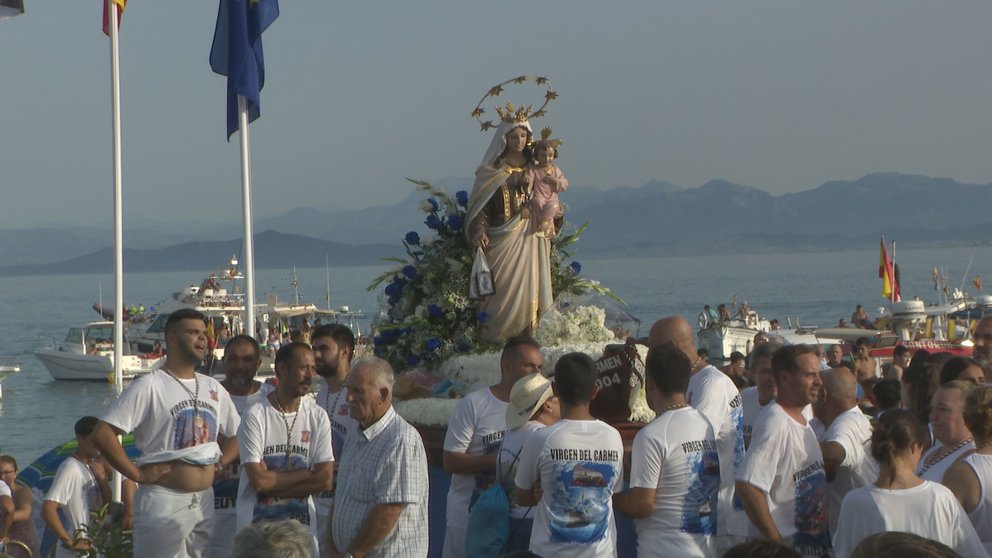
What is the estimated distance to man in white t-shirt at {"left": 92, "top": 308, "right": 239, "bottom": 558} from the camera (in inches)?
265

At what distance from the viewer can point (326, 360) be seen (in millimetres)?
8031

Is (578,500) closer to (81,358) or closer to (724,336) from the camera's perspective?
(724,336)

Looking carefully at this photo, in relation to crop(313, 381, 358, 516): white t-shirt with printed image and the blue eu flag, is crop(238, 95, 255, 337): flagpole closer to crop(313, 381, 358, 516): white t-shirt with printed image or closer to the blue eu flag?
the blue eu flag

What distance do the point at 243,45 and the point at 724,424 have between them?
7.60m

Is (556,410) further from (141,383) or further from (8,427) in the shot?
(8,427)

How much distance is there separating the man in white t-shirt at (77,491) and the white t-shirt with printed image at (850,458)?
4.84 meters

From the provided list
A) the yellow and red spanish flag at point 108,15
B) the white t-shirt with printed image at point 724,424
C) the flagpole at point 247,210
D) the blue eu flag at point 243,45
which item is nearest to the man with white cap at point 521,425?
the white t-shirt with printed image at point 724,424

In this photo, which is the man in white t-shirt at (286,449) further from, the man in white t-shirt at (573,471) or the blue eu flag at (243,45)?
the blue eu flag at (243,45)

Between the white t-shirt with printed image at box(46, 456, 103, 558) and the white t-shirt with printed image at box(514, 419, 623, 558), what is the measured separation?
3.95 metres

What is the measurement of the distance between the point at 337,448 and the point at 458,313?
3.01m

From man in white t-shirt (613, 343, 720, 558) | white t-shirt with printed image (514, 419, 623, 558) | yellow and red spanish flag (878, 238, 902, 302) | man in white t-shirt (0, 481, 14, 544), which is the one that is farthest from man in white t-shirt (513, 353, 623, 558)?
yellow and red spanish flag (878, 238, 902, 302)

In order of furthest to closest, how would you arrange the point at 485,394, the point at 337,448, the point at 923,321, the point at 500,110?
the point at 923,321 < the point at 500,110 < the point at 337,448 < the point at 485,394

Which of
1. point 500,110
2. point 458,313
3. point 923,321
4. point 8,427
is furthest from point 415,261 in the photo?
point 8,427

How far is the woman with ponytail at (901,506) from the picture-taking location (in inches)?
212
